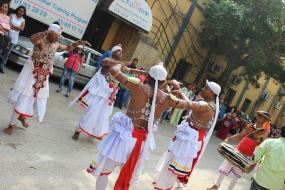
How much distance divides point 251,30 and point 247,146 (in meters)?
11.8

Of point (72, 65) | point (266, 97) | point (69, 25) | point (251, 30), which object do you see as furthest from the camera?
point (266, 97)

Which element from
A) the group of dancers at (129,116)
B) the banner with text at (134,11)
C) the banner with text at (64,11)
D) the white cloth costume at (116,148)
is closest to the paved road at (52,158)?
the group of dancers at (129,116)

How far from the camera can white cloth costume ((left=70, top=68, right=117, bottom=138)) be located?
5703mm

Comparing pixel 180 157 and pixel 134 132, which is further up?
pixel 134 132

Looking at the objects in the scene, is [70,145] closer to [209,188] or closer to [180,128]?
[180,128]

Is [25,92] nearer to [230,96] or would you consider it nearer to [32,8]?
[32,8]

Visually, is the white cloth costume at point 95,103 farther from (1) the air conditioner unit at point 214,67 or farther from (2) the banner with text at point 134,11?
(1) the air conditioner unit at point 214,67

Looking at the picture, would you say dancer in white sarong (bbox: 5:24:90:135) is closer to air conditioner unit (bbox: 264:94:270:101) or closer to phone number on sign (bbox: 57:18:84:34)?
phone number on sign (bbox: 57:18:84:34)

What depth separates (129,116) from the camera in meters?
3.76

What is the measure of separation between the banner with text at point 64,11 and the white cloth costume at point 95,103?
559cm

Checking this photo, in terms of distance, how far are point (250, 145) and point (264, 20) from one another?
11.9m

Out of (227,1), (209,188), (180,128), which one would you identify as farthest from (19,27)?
(227,1)

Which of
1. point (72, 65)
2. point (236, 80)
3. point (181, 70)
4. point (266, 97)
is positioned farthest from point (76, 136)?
point (266, 97)

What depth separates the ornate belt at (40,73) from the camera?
490 centimetres
